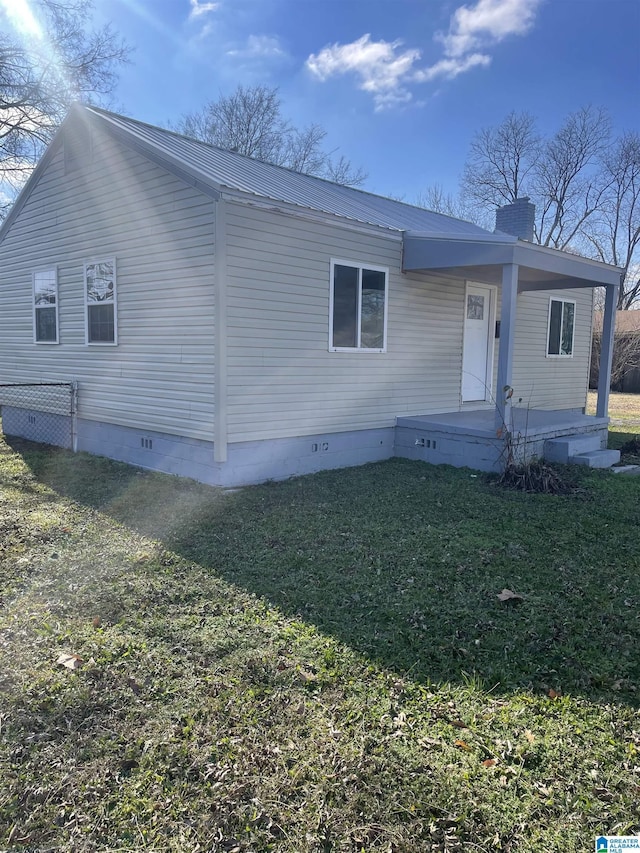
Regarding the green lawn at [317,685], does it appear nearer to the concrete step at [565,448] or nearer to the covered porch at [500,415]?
the covered porch at [500,415]

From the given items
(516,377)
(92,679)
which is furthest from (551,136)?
(92,679)

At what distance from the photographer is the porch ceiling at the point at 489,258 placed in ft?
25.2

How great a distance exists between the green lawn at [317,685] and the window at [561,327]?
7340 mm

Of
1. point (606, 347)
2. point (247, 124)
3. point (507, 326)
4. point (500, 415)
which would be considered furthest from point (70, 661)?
point (247, 124)

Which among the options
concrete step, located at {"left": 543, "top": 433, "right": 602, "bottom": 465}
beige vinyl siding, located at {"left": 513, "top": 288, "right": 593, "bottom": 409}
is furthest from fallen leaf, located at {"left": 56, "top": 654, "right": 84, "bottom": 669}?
beige vinyl siding, located at {"left": 513, "top": 288, "right": 593, "bottom": 409}

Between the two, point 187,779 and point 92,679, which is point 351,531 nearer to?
point 92,679

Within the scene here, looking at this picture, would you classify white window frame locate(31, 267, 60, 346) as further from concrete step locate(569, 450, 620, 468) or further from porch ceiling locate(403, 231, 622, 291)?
concrete step locate(569, 450, 620, 468)

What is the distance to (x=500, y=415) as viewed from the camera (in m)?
7.82

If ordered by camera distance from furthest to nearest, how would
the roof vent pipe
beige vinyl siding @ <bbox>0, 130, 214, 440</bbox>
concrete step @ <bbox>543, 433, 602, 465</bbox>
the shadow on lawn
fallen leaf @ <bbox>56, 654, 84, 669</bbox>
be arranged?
1. the roof vent pipe
2. concrete step @ <bbox>543, 433, 602, 465</bbox>
3. beige vinyl siding @ <bbox>0, 130, 214, 440</bbox>
4. the shadow on lawn
5. fallen leaf @ <bbox>56, 654, 84, 669</bbox>

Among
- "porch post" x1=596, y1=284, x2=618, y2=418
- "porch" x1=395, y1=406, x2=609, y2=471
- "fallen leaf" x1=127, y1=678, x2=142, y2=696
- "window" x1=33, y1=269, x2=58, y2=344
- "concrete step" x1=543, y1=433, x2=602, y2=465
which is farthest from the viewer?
"porch post" x1=596, y1=284, x2=618, y2=418

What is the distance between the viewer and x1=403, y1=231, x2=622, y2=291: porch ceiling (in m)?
7.68

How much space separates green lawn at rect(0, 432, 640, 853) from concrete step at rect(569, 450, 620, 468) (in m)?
2.60

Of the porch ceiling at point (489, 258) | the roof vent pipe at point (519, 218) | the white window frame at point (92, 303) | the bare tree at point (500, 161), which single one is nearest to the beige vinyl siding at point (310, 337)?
the porch ceiling at point (489, 258)

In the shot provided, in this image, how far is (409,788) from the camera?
2268 mm
